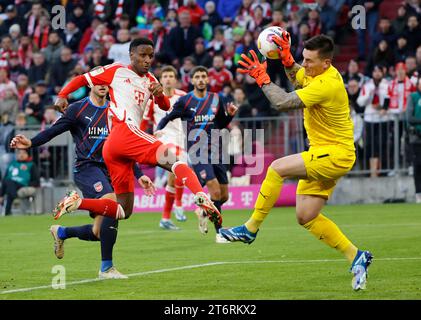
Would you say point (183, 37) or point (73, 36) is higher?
point (73, 36)

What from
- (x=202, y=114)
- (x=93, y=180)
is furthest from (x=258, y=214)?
(x=202, y=114)

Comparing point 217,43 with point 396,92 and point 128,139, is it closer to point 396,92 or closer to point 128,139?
point 396,92

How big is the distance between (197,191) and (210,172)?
6495 millimetres

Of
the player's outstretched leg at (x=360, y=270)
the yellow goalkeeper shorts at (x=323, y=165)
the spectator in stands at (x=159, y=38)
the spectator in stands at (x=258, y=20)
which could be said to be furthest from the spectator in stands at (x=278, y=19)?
the player's outstretched leg at (x=360, y=270)

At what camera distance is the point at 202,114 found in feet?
59.1

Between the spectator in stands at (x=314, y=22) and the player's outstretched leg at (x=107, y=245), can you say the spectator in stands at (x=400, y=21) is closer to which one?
the spectator in stands at (x=314, y=22)

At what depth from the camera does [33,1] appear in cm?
3092

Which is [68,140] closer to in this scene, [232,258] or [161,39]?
[161,39]

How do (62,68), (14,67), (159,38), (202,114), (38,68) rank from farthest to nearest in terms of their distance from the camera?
(14,67) < (38,68) < (62,68) < (159,38) < (202,114)

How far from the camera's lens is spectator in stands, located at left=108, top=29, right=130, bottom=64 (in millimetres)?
26562

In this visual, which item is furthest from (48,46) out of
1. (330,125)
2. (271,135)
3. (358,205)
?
(330,125)

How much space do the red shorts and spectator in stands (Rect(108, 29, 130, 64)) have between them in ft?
49.5

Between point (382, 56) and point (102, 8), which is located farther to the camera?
point (102, 8)
